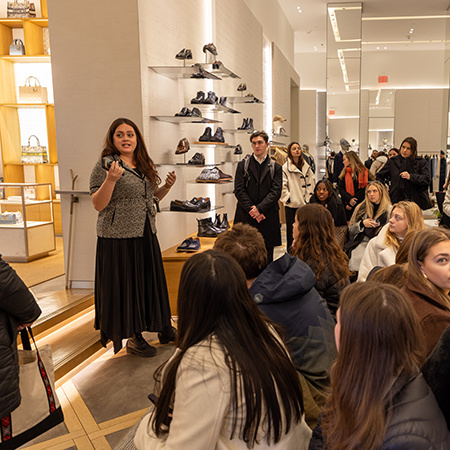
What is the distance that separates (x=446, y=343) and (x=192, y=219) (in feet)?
14.9

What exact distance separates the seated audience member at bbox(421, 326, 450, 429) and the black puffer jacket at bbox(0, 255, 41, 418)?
1.54 metres

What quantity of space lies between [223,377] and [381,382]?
403mm

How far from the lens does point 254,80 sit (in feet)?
27.5

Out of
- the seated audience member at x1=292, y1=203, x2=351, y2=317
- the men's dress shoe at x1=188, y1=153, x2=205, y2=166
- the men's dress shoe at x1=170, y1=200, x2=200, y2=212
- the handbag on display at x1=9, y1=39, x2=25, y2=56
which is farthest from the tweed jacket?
the handbag on display at x1=9, y1=39, x2=25, y2=56

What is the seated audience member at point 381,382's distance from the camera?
1.08m

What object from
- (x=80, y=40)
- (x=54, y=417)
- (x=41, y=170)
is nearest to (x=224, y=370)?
(x=54, y=417)

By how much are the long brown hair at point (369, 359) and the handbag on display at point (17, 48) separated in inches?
265

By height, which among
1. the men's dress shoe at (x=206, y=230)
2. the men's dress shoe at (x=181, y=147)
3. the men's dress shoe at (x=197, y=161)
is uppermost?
the men's dress shoe at (x=181, y=147)

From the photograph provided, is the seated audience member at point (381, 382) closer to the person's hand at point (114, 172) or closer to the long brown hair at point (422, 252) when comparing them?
the long brown hair at point (422, 252)

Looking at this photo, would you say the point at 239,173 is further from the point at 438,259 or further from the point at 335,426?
the point at 335,426

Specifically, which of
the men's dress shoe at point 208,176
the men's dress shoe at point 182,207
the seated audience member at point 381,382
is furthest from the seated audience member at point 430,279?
the men's dress shoe at point 208,176

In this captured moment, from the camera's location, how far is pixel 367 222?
4273 millimetres

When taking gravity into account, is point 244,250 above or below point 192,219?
above

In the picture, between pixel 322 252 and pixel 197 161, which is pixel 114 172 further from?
pixel 197 161
